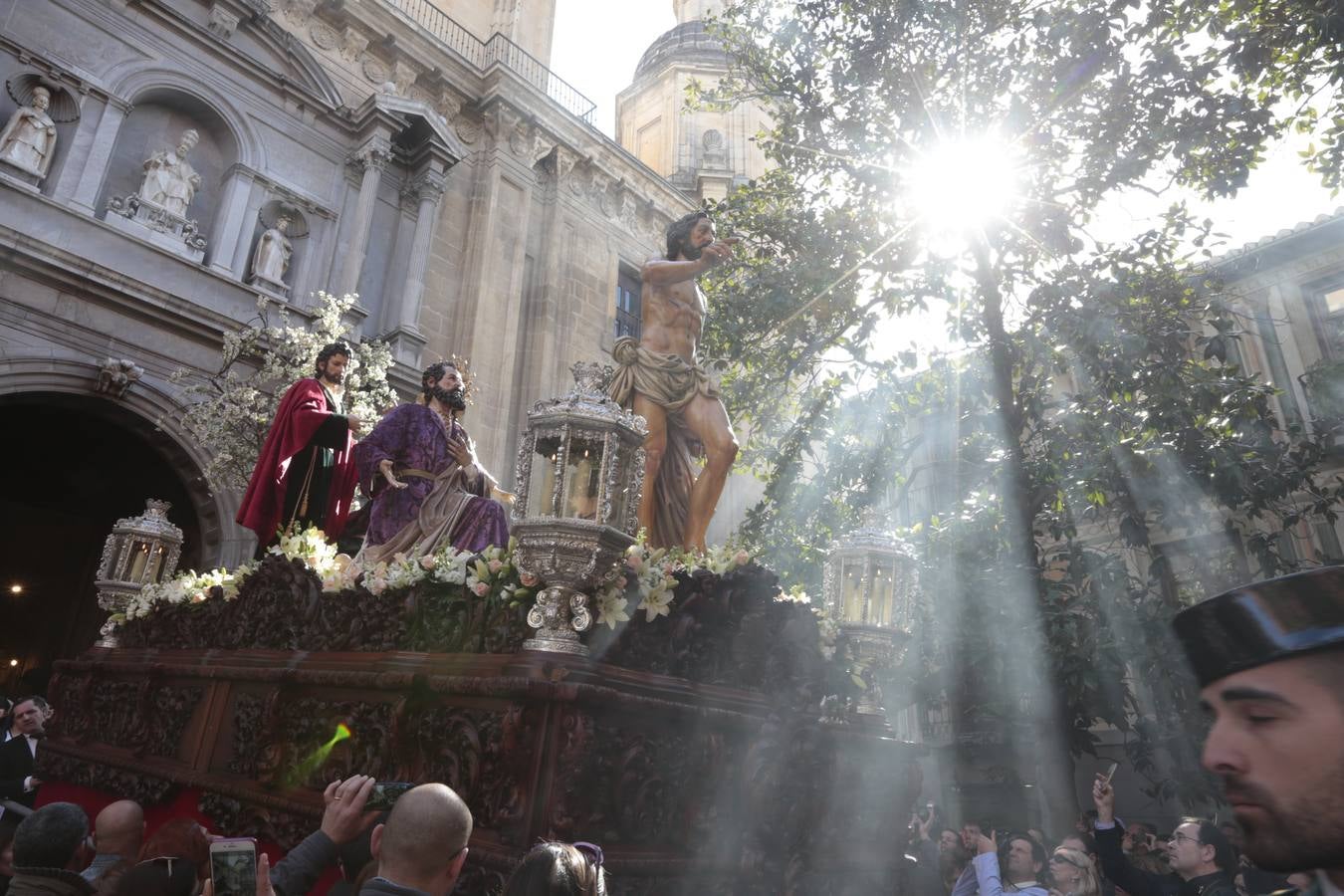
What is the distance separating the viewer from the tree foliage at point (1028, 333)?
300 inches

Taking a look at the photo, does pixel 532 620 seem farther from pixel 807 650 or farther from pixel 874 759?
pixel 874 759

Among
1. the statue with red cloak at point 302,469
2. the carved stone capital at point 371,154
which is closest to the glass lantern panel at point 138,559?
the statue with red cloak at point 302,469

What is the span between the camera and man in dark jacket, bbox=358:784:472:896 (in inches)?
80.4

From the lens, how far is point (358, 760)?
3.49m

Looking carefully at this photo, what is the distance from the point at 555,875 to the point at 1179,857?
12.2 feet

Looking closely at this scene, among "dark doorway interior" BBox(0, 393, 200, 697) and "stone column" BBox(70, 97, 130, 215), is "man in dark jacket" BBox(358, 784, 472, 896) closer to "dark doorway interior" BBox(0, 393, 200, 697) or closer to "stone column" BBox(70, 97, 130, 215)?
"dark doorway interior" BBox(0, 393, 200, 697)

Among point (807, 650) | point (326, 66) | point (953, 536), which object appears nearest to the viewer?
point (807, 650)

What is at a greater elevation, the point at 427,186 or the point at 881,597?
the point at 427,186

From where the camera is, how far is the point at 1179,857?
419 cm

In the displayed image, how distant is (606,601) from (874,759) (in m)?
1.78

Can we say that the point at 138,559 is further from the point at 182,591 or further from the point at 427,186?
the point at 427,186

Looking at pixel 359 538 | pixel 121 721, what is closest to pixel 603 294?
pixel 359 538

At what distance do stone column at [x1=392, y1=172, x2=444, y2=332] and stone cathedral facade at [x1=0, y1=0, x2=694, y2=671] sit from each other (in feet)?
0.13

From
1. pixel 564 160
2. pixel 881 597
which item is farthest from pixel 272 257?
pixel 881 597
